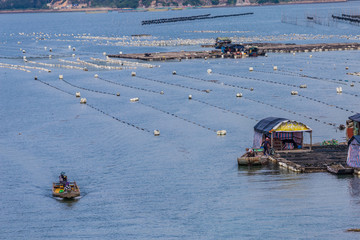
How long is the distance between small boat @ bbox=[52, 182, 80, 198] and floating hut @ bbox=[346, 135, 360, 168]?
21.6 m

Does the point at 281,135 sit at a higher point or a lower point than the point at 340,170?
higher

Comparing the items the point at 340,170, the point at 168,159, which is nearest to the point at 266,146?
the point at 340,170

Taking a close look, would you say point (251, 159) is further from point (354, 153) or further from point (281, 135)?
point (354, 153)

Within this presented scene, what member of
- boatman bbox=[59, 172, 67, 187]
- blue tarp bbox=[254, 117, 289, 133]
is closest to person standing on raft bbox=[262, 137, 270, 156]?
blue tarp bbox=[254, 117, 289, 133]

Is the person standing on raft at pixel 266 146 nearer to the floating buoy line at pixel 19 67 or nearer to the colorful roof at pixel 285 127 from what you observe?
the colorful roof at pixel 285 127

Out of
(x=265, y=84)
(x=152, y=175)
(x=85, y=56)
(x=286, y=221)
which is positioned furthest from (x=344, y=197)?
(x=85, y=56)

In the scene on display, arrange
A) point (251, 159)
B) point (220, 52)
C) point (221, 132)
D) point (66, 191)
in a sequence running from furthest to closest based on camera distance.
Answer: point (220, 52), point (221, 132), point (251, 159), point (66, 191)

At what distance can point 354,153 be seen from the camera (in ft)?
190

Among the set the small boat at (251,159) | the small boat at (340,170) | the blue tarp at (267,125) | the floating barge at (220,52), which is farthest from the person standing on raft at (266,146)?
the floating barge at (220,52)

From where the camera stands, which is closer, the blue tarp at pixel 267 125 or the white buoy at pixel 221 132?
the blue tarp at pixel 267 125

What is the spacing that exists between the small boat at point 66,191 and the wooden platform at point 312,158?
17.1 meters

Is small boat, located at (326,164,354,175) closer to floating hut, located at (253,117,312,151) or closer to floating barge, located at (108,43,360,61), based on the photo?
floating hut, located at (253,117,312,151)

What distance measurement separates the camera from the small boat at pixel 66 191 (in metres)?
54.2

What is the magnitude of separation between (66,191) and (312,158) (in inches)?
827
